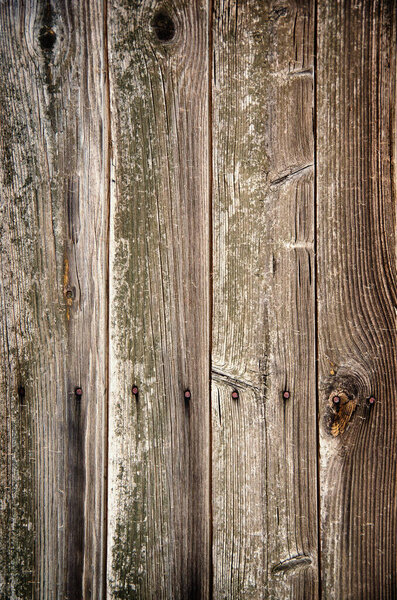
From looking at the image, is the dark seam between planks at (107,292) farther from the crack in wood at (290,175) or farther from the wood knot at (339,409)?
the wood knot at (339,409)

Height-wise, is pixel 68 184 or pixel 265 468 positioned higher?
pixel 68 184

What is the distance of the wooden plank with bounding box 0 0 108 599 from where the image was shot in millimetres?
1021

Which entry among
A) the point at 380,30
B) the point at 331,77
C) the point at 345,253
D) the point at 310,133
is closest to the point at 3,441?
the point at 345,253

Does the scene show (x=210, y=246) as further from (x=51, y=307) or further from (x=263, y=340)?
(x=51, y=307)

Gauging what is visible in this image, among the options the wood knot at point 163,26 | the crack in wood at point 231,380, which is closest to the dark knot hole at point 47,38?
the wood knot at point 163,26

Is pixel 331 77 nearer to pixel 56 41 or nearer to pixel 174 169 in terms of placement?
pixel 174 169

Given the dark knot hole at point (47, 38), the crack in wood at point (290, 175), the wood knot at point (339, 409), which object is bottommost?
the wood knot at point (339, 409)

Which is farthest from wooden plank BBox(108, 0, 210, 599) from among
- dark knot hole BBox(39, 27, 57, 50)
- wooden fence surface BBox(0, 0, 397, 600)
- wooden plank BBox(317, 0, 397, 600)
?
wooden plank BBox(317, 0, 397, 600)

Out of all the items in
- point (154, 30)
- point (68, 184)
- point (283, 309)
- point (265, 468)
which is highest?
point (154, 30)

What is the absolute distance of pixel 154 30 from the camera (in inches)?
39.3

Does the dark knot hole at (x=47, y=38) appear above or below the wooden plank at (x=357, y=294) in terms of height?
above

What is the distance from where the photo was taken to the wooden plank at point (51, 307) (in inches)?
40.2

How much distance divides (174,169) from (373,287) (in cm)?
56

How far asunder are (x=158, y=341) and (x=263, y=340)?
256 millimetres
